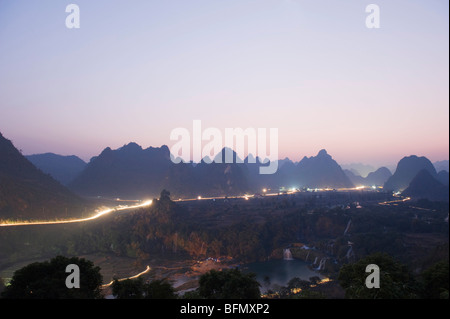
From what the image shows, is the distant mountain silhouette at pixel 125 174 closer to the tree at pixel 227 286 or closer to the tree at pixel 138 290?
the tree at pixel 138 290

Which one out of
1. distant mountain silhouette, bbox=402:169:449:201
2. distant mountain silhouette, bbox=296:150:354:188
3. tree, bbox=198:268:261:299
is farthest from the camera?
distant mountain silhouette, bbox=296:150:354:188

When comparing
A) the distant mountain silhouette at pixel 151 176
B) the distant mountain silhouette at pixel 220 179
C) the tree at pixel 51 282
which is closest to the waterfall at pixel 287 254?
the tree at pixel 51 282

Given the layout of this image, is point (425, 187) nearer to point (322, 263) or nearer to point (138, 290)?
point (322, 263)

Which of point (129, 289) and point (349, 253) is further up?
point (129, 289)

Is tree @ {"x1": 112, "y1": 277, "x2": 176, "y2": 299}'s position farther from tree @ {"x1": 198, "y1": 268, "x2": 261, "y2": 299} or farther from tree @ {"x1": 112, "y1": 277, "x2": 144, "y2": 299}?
tree @ {"x1": 198, "y1": 268, "x2": 261, "y2": 299}

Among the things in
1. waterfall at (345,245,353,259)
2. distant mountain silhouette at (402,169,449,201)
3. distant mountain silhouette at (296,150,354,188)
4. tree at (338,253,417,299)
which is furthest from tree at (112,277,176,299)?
distant mountain silhouette at (296,150,354,188)

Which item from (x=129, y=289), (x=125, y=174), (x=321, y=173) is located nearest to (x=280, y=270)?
(x=129, y=289)

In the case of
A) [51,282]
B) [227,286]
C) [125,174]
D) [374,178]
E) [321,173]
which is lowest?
[374,178]
